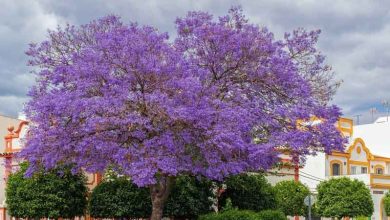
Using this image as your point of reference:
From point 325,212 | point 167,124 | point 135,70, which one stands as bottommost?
point 325,212

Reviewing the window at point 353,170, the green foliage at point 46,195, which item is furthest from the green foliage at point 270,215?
the window at point 353,170

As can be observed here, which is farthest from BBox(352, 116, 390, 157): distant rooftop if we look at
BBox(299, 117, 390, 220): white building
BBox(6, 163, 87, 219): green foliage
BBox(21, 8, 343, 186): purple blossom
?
BBox(21, 8, 343, 186): purple blossom

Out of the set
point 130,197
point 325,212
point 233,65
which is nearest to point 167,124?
point 233,65

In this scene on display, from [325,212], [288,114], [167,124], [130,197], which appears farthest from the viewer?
[325,212]

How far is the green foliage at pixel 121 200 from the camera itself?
32281 millimetres

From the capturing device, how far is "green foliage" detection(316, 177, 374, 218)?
44.5m

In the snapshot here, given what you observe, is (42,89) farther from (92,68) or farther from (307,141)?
(307,141)

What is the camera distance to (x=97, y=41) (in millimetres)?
26016

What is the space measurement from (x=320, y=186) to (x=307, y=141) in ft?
69.4

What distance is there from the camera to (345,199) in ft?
147

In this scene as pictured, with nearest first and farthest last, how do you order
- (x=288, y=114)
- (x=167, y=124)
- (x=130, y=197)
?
(x=167, y=124), (x=288, y=114), (x=130, y=197)

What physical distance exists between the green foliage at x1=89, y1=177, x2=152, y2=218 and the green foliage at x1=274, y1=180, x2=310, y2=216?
13156 millimetres

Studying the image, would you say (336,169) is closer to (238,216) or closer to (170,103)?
(238,216)

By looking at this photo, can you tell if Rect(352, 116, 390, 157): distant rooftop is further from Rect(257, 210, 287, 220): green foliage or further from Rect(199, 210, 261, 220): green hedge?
Rect(199, 210, 261, 220): green hedge
